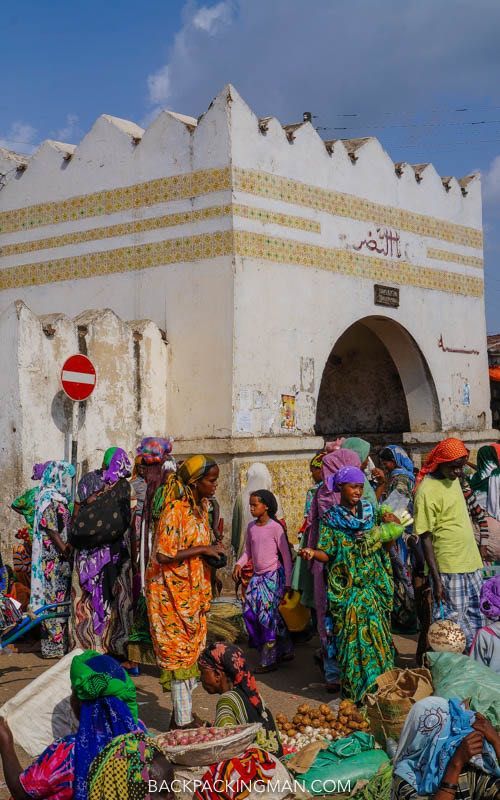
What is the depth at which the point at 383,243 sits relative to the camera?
12.1m

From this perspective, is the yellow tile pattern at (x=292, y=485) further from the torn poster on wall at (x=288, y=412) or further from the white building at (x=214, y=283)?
the torn poster on wall at (x=288, y=412)

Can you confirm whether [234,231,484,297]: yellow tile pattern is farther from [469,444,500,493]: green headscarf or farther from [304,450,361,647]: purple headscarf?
[304,450,361,647]: purple headscarf

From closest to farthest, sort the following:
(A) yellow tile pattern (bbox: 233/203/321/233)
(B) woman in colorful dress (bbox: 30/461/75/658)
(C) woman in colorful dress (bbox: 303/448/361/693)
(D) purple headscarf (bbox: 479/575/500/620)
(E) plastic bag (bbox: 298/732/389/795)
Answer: (E) plastic bag (bbox: 298/732/389/795) → (D) purple headscarf (bbox: 479/575/500/620) → (C) woman in colorful dress (bbox: 303/448/361/693) → (B) woman in colorful dress (bbox: 30/461/75/658) → (A) yellow tile pattern (bbox: 233/203/321/233)

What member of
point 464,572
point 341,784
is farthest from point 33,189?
point 341,784

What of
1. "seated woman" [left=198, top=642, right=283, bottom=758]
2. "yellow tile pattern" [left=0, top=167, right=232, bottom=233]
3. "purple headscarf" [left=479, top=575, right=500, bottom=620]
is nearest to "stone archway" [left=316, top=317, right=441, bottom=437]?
"yellow tile pattern" [left=0, top=167, right=232, bottom=233]

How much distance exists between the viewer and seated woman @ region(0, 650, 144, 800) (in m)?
3.60

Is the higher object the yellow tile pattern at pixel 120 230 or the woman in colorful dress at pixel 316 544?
the yellow tile pattern at pixel 120 230

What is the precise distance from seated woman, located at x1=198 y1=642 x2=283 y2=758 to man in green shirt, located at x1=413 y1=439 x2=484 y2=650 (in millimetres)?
2277

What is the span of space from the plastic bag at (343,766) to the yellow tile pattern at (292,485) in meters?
5.44

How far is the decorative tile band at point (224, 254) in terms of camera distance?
10.2 m

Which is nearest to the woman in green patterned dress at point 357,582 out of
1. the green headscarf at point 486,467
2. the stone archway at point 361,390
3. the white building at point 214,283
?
the green headscarf at point 486,467

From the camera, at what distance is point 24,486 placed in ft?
30.8

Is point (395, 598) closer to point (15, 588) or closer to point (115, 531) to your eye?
point (115, 531)

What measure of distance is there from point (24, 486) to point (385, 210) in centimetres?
578
